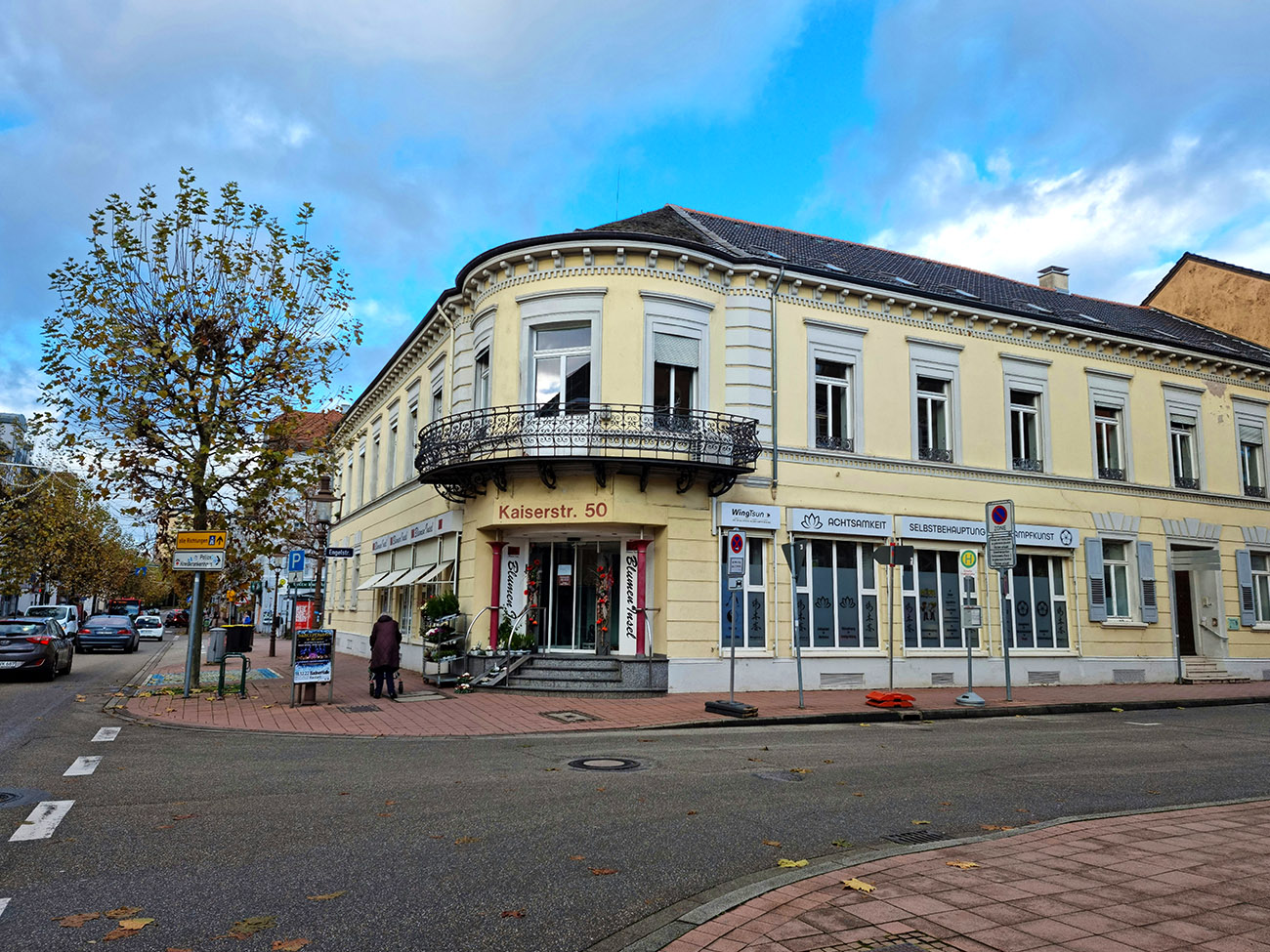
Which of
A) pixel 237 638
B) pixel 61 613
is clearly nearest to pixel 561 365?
pixel 237 638

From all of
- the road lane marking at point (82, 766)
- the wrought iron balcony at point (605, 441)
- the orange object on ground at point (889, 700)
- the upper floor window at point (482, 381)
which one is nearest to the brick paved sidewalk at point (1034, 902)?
the road lane marking at point (82, 766)

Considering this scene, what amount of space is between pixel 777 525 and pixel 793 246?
8215mm

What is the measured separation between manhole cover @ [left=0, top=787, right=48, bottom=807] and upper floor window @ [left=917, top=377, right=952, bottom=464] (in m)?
17.2

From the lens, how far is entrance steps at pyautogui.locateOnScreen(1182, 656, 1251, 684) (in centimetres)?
2189

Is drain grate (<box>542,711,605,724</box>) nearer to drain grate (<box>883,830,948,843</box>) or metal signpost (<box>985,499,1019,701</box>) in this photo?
drain grate (<box>883,830,948,843</box>)

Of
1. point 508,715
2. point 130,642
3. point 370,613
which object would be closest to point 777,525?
point 508,715

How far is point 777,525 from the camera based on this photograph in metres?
18.1

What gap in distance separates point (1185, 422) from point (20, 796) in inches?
1017

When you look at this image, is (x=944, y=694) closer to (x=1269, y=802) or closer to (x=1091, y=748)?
(x=1091, y=748)

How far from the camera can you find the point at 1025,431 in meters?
21.5

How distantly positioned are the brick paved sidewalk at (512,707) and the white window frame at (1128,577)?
2.34m

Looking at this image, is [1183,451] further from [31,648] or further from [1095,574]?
[31,648]

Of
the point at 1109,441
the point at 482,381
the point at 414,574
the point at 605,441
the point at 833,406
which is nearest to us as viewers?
the point at 605,441

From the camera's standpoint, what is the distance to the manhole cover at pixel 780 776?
861 centimetres
